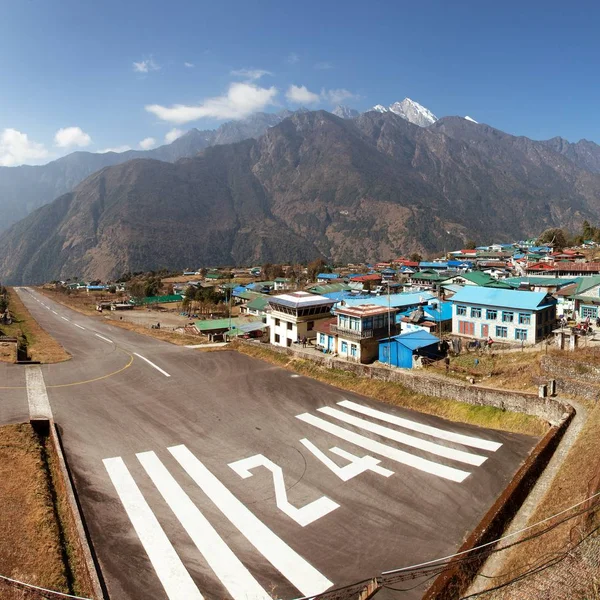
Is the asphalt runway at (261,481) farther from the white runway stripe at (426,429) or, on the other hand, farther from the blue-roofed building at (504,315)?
the blue-roofed building at (504,315)

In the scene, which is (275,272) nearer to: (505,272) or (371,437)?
(505,272)

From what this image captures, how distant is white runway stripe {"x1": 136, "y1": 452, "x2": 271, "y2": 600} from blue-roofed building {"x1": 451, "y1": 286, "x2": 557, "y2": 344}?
34.5 m

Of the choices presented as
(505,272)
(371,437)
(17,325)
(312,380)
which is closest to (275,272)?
(505,272)

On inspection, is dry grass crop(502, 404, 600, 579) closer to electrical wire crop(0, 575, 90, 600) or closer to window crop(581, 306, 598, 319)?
electrical wire crop(0, 575, 90, 600)

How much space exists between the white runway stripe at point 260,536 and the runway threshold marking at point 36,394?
34.6 feet

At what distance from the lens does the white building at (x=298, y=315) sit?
136 ft

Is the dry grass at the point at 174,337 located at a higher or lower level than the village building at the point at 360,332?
lower

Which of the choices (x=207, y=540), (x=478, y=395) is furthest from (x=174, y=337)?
(x=207, y=540)

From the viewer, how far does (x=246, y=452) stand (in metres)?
19.8

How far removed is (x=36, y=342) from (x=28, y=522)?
4188cm

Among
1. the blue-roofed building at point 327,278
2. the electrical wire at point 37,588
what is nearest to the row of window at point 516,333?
the electrical wire at point 37,588

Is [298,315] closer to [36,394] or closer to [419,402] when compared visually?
[419,402]

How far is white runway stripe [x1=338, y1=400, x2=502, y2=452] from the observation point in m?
19.8

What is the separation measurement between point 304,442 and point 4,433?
14882 mm
